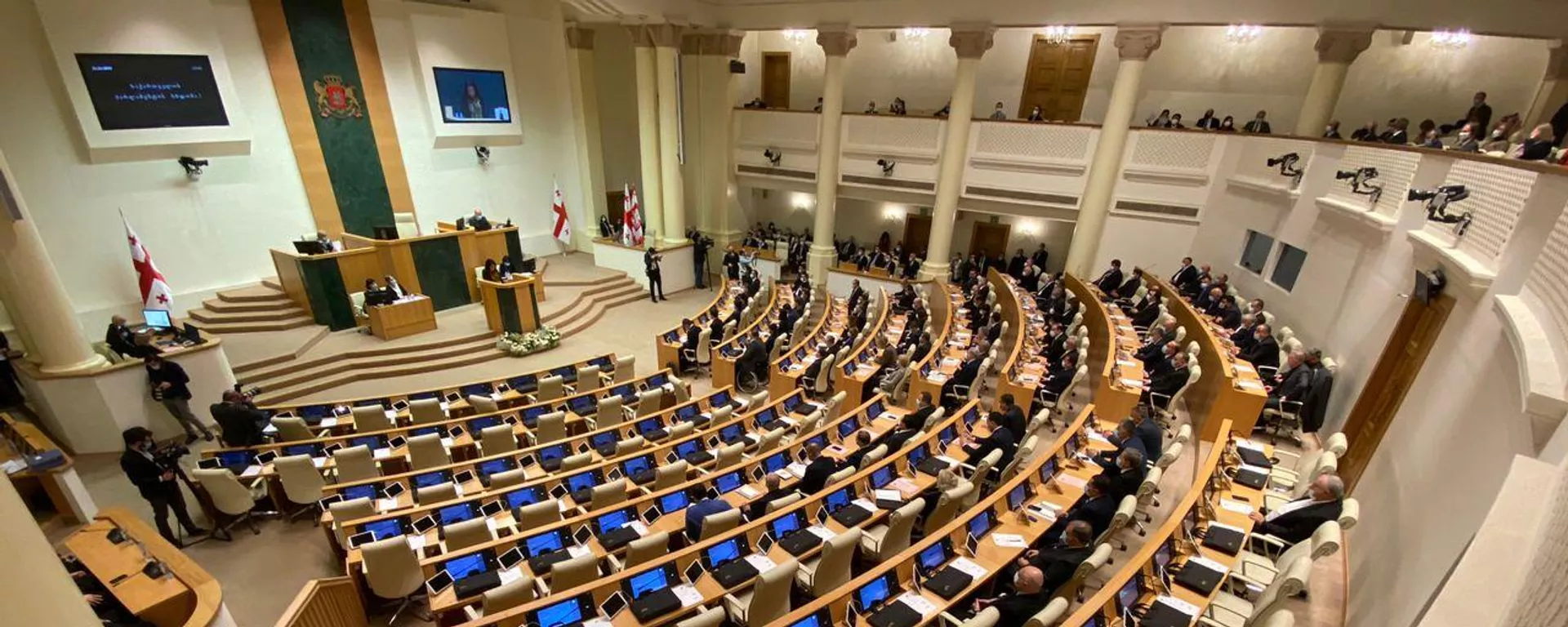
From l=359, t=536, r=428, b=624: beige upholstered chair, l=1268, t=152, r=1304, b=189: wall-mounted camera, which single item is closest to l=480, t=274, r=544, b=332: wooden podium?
l=359, t=536, r=428, b=624: beige upholstered chair

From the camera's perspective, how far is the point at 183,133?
11906 millimetres

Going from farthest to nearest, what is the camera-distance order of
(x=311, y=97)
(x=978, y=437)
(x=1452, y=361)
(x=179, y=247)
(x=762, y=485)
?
(x=311, y=97)
(x=179, y=247)
(x=978, y=437)
(x=762, y=485)
(x=1452, y=361)

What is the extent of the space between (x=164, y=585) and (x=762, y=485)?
501 cm

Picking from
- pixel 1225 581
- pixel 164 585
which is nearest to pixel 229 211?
pixel 164 585

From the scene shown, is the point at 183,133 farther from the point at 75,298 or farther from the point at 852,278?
the point at 852,278

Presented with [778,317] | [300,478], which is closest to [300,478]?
[300,478]

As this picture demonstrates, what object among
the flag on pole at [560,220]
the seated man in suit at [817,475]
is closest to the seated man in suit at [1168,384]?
the seated man in suit at [817,475]

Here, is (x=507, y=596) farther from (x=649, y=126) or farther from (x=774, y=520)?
(x=649, y=126)

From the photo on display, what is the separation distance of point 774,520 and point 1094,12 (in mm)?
12191

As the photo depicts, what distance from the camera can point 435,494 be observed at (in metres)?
6.45

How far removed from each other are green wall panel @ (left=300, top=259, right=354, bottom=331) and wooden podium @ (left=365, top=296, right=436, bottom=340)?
475 mm

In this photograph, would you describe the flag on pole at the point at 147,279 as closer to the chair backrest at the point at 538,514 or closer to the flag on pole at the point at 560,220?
the flag on pole at the point at 560,220

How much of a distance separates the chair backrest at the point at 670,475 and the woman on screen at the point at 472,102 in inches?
522

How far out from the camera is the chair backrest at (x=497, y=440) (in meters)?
7.83
